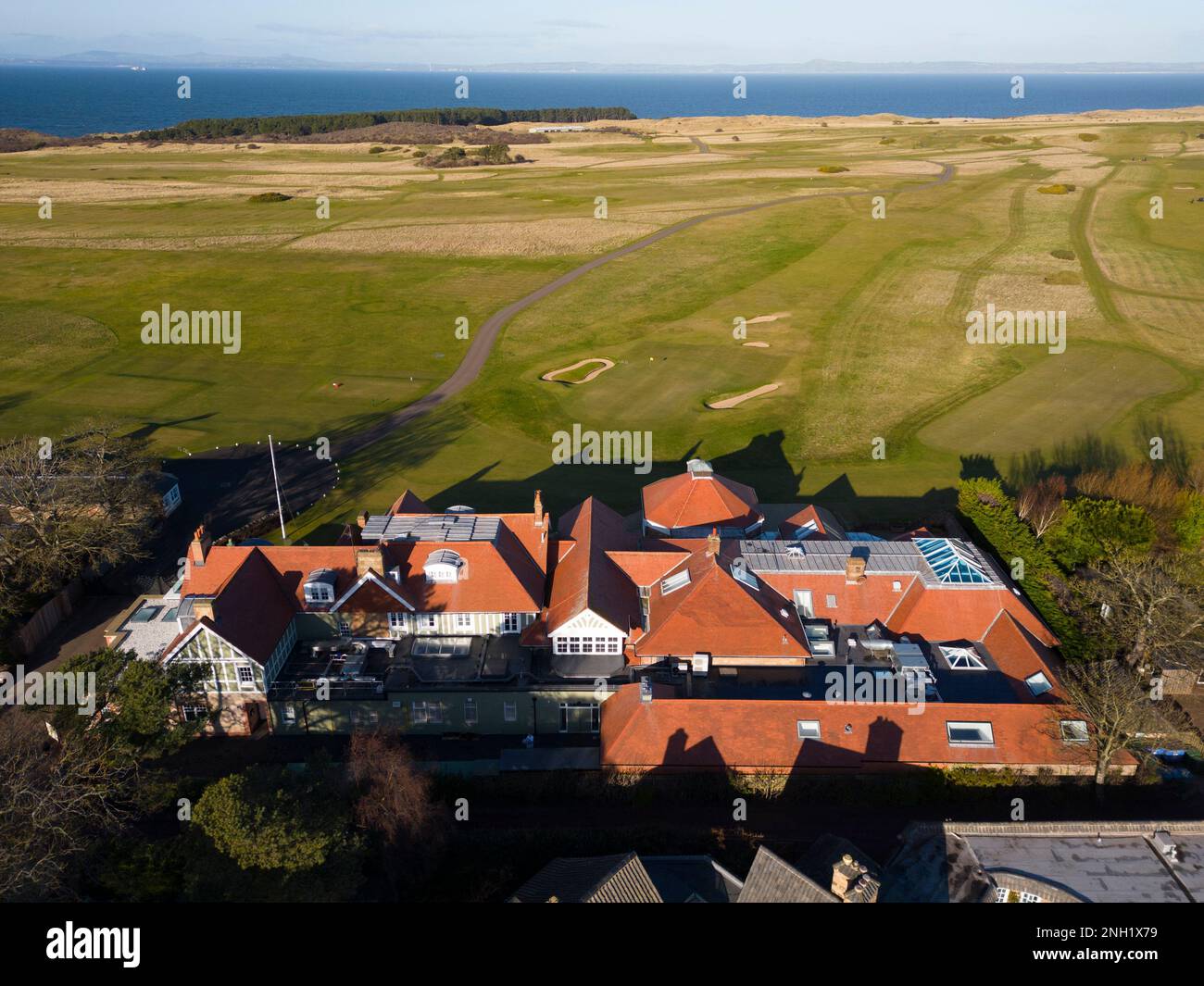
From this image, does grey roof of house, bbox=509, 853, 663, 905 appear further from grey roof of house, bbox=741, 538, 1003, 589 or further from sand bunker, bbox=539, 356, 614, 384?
sand bunker, bbox=539, 356, 614, 384

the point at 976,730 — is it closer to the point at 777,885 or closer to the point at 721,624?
the point at 721,624

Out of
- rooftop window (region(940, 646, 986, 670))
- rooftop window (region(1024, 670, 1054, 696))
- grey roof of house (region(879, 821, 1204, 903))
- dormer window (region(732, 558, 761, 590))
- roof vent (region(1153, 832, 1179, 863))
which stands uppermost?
dormer window (region(732, 558, 761, 590))

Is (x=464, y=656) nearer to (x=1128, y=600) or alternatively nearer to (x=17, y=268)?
(x=1128, y=600)

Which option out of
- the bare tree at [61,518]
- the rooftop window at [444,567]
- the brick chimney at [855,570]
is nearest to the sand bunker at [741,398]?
the brick chimney at [855,570]

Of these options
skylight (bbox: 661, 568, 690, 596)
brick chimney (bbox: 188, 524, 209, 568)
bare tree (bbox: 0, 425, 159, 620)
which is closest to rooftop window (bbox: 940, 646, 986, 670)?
skylight (bbox: 661, 568, 690, 596)

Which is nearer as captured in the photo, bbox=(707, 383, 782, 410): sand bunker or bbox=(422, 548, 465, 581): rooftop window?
bbox=(422, 548, 465, 581): rooftop window

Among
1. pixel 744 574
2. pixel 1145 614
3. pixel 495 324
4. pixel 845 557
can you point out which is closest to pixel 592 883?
pixel 744 574
